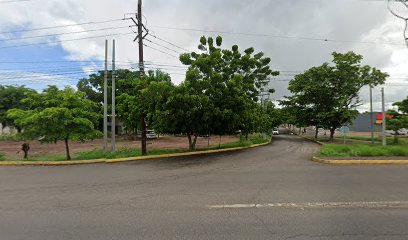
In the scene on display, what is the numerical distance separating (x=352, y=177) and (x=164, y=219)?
7.24 m

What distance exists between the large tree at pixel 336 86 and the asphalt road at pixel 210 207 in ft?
Result: 92.8

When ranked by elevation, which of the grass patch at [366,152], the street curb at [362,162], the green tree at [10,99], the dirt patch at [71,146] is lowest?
the dirt patch at [71,146]

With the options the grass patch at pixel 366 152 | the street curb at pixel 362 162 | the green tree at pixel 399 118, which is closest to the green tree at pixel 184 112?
the grass patch at pixel 366 152

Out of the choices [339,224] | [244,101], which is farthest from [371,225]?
[244,101]

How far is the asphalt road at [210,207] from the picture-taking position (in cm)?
432

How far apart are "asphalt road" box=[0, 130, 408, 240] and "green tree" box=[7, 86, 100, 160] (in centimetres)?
637

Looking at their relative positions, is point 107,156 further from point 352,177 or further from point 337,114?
point 337,114

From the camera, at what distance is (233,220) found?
4844 millimetres

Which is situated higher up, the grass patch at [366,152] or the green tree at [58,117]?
the green tree at [58,117]

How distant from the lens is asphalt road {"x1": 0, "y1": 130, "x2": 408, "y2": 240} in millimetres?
4324

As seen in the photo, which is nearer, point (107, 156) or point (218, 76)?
point (107, 156)

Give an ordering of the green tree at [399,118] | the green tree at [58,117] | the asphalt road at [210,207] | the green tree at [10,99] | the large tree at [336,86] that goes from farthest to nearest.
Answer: the green tree at [10,99] → the large tree at [336,86] → the green tree at [399,118] → the green tree at [58,117] → the asphalt road at [210,207]

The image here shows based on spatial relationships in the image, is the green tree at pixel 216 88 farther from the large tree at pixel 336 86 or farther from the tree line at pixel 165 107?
the large tree at pixel 336 86

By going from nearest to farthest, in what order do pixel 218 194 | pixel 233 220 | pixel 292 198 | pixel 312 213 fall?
1. pixel 233 220
2. pixel 312 213
3. pixel 292 198
4. pixel 218 194
